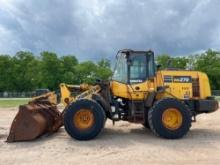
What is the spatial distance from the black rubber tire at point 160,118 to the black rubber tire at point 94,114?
5.01 ft

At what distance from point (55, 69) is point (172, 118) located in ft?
254

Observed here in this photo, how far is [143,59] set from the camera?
14.6 metres

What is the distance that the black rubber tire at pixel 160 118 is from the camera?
13781mm

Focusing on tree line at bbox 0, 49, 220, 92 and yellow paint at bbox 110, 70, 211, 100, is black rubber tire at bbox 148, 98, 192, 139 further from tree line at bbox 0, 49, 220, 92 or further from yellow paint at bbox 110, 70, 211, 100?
tree line at bbox 0, 49, 220, 92

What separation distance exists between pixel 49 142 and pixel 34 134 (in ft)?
2.08

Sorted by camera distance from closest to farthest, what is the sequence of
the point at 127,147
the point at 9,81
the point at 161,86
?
1. the point at 127,147
2. the point at 161,86
3. the point at 9,81

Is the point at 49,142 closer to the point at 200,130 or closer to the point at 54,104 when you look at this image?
the point at 54,104

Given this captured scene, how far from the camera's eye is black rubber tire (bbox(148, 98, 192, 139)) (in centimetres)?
1378

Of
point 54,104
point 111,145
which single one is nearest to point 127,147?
point 111,145

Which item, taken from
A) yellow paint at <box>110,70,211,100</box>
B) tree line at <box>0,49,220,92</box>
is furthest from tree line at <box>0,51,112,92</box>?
yellow paint at <box>110,70,211,100</box>

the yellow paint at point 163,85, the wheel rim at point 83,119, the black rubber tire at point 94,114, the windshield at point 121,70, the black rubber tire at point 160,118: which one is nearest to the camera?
the black rubber tire at point 94,114

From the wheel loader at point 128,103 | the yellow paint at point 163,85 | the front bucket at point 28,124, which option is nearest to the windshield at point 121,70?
the wheel loader at point 128,103

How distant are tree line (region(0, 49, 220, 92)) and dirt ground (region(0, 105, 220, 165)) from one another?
72794 millimetres

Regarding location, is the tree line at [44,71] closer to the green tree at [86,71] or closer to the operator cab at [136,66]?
the green tree at [86,71]
